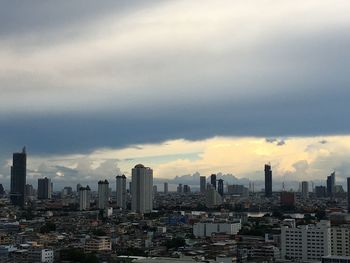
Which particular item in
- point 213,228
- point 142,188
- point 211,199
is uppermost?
point 142,188

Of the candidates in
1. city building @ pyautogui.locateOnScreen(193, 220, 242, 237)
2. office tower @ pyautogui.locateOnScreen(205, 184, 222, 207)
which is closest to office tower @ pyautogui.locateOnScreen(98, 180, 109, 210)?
office tower @ pyautogui.locateOnScreen(205, 184, 222, 207)

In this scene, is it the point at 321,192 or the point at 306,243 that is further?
the point at 321,192

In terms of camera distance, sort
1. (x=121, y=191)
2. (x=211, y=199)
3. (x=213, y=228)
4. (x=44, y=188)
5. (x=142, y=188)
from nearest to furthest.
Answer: (x=213, y=228) < (x=142, y=188) < (x=121, y=191) < (x=211, y=199) < (x=44, y=188)

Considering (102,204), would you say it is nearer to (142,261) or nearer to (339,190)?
(339,190)

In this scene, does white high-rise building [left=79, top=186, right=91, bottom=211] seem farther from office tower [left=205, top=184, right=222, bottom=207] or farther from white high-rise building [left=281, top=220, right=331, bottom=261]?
white high-rise building [left=281, top=220, right=331, bottom=261]

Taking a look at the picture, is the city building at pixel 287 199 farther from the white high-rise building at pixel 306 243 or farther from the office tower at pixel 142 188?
the white high-rise building at pixel 306 243

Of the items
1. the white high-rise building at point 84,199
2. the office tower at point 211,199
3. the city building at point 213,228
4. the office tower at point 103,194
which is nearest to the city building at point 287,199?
the office tower at point 211,199

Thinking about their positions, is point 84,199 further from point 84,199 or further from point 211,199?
point 211,199

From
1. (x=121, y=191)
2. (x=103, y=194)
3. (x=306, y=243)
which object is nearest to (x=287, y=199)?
(x=121, y=191)
